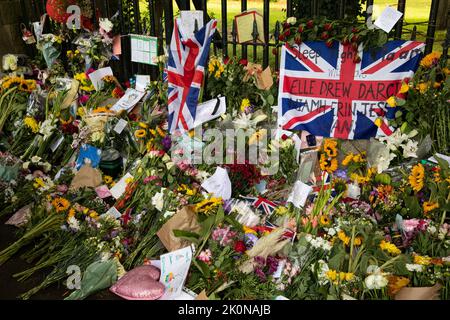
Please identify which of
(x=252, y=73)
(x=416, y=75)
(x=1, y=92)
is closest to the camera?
(x=416, y=75)

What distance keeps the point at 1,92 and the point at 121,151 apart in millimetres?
1723

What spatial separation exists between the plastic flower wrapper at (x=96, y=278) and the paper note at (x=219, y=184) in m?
0.78

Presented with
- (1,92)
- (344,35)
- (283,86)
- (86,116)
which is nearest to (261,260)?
(283,86)

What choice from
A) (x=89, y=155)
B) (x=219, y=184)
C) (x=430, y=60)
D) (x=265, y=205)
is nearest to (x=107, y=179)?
(x=89, y=155)

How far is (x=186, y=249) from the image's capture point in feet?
8.57

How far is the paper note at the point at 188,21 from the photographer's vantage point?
10.9 ft

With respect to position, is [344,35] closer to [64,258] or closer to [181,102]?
[181,102]

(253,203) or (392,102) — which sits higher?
(392,102)

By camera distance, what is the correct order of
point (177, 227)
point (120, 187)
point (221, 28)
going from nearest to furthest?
point (177, 227)
point (120, 187)
point (221, 28)

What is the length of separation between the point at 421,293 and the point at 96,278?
5.77 ft

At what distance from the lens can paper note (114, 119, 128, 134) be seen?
3.74m

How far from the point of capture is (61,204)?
3271 millimetres

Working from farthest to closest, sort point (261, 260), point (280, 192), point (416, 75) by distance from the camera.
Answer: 1. point (280, 192)
2. point (416, 75)
3. point (261, 260)

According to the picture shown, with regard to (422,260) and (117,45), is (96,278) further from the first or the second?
(117,45)
